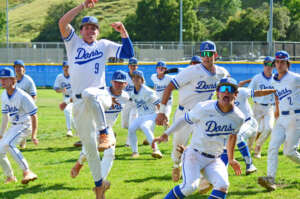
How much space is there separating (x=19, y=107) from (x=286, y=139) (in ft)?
16.3

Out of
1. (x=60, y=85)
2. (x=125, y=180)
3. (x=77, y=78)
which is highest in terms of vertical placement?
(x=77, y=78)

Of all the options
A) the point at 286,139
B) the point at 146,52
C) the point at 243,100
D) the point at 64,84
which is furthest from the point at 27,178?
the point at 146,52

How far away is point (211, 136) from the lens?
6527 mm

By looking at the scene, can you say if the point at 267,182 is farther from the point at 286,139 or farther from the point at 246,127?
the point at 246,127

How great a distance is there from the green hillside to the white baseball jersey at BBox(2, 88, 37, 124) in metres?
119

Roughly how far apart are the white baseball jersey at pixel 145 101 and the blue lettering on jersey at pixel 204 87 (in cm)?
423

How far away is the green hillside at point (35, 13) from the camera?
13375cm

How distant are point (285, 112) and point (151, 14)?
62.4m

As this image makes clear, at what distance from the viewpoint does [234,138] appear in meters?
6.70

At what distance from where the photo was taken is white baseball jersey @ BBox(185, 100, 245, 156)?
644cm

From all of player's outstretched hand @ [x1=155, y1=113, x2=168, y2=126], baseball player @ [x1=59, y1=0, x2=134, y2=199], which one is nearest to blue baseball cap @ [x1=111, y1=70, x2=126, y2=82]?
player's outstretched hand @ [x1=155, y1=113, x2=168, y2=126]

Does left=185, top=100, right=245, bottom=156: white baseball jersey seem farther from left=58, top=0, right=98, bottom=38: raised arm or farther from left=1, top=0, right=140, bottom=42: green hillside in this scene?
left=1, top=0, right=140, bottom=42: green hillside

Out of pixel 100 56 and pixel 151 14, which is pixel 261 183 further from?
pixel 151 14

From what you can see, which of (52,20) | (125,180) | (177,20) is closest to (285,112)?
(125,180)
